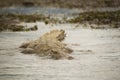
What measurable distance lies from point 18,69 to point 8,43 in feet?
34.2

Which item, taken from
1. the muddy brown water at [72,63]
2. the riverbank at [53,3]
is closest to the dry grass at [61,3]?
the riverbank at [53,3]

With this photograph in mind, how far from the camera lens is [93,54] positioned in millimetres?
27188

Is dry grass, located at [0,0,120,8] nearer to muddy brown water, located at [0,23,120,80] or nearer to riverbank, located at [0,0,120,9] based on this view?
riverbank, located at [0,0,120,9]

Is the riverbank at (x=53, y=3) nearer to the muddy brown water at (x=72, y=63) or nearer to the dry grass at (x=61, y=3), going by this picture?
the dry grass at (x=61, y=3)

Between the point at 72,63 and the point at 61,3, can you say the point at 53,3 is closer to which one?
the point at 61,3

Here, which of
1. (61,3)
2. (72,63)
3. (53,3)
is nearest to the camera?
(72,63)

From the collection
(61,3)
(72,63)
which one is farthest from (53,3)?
(72,63)

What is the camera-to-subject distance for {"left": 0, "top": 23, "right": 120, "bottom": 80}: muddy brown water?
67.9ft

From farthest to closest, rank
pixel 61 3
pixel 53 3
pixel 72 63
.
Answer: pixel 53 3
pixel 61 3
pixel 72 63

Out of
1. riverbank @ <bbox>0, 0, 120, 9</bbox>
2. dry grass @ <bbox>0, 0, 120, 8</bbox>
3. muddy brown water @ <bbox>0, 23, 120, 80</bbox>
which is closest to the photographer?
muddy brown water @ <bbox>0, 23, 120, 80</bbox>

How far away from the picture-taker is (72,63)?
77.5ft

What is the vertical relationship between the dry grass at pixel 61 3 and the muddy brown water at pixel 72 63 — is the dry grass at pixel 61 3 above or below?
below

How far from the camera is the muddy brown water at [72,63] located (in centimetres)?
2071

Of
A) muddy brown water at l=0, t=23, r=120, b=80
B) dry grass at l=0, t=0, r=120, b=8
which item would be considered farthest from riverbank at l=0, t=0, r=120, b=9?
muddy brown water at l=0, t=23, r=120, b=80
